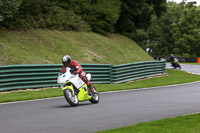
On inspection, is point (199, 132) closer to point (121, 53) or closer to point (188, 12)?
point (121, 53)

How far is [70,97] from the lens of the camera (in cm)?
1170

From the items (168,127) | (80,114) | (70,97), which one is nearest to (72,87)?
(70,97)

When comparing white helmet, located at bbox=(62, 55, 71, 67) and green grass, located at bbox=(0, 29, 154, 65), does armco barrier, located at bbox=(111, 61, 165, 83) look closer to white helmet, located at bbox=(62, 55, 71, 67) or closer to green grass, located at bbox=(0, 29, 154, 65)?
green grass, located at bbox=(0, 29, 154, 65)

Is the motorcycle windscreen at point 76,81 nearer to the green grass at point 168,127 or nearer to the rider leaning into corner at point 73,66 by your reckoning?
the rider leaning into corner at point 73,66

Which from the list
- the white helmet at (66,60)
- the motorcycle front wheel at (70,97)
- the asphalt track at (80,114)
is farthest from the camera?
the white helmet at (66,60)

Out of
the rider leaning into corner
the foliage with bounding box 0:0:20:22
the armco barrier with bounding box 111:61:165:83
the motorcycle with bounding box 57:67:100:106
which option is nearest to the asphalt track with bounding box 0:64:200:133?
the motorcycle with bounding box 57:67:100:106

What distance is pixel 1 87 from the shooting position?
16.8 m

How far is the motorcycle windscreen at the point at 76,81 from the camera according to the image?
11748mm

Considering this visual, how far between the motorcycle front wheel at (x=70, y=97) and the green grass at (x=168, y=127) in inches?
146

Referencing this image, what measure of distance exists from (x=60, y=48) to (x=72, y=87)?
14.9 metres

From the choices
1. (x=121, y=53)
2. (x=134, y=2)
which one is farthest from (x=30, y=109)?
(x=134, y=2)

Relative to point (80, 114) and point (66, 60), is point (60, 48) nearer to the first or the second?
point (66, 60)

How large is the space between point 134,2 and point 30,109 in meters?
28.7

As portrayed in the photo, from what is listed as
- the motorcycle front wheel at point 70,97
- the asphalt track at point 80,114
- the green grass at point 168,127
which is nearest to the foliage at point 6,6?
the asphalt track at point 80,114
